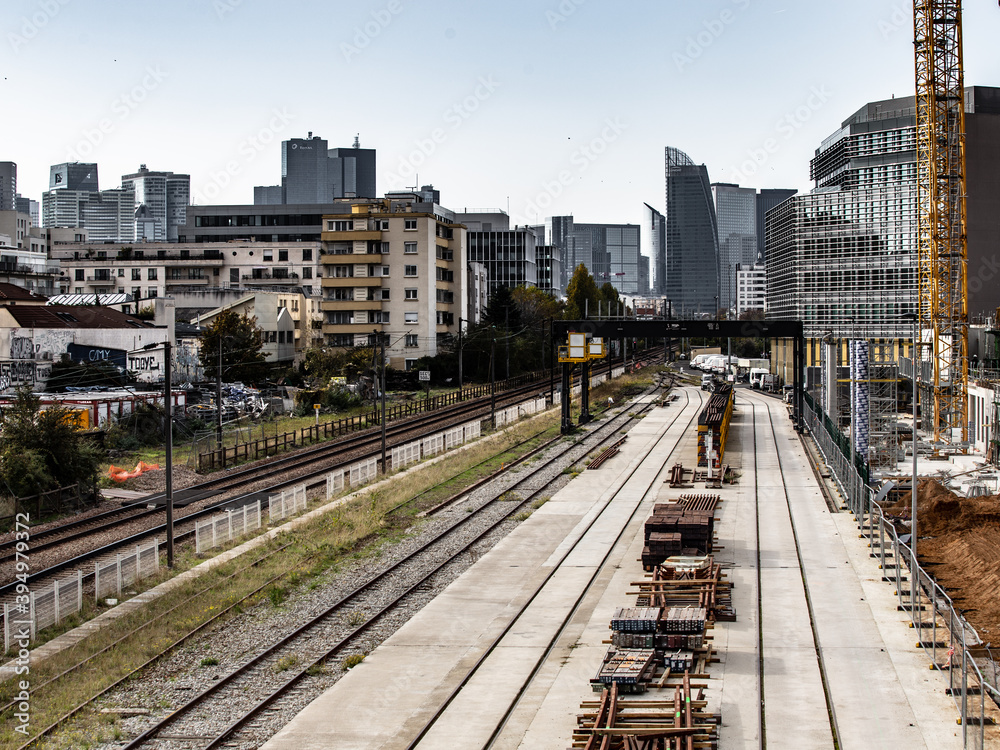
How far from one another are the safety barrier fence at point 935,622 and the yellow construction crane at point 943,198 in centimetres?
2460

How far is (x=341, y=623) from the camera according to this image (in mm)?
18234

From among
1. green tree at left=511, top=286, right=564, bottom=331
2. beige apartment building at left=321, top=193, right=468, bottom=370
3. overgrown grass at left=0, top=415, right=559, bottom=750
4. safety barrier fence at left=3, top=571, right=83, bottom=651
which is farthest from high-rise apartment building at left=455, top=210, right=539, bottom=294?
safety barrier fence at left=3, top=571, right=83, bottom=651

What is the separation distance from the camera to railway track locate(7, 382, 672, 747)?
14.1 m

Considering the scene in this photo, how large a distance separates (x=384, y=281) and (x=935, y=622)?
65.7 m

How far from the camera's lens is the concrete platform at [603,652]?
43.2ft

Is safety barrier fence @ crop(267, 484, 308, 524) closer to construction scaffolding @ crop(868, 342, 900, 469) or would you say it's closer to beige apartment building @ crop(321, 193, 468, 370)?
construction scaffolding @ crop(868, 342, 900, 469)

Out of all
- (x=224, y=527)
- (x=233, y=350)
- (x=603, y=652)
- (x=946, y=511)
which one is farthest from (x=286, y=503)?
(x=233, y=350)

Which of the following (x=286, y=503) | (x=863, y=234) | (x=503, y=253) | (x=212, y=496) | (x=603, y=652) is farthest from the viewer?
(x=503, y=253)

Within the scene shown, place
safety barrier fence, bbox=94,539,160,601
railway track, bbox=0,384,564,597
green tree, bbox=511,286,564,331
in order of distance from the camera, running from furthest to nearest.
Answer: green tree, bbox=511,286,564,331 < railway track, bbox=0,384,564,597 < safety barrier fence, bbox=94,539,160,601

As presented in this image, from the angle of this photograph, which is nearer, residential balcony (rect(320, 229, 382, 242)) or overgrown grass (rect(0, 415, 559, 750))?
overgrown grass (rect(0, 415, 559, 750))

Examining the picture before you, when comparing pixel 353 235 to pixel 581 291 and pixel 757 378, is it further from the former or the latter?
pixel 581 291

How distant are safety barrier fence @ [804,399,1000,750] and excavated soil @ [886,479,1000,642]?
0.75m

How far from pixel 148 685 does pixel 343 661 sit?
3.05 metres

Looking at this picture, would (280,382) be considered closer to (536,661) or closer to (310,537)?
(310,537)
